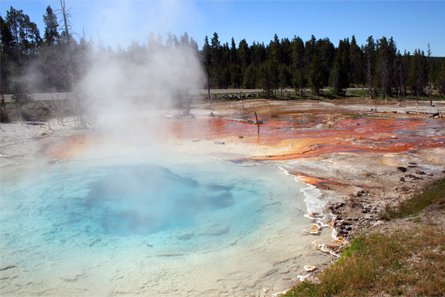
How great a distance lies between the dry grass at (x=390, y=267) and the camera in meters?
3.43

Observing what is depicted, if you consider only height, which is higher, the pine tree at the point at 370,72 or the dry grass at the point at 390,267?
the pine tree at the point at 370,72

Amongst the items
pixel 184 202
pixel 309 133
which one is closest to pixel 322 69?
pixel 309 133

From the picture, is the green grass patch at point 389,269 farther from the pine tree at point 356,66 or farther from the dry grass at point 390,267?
the pine tree at point 356,66

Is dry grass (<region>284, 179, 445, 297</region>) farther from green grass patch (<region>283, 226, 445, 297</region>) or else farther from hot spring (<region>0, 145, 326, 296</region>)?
hot spring (<region>0, 145, 326, 296</region>)

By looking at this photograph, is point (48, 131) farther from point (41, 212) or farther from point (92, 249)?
point (92, 249)

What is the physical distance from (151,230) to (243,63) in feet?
129

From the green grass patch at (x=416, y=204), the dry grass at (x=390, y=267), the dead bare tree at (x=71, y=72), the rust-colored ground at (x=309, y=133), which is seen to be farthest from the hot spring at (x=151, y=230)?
the dead bare tree at (x=71, y=72)

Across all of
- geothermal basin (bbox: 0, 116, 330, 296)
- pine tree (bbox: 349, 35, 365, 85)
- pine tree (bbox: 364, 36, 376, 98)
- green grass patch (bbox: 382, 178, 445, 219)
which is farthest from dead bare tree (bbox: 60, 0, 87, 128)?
pine tree (bbox: 349, 35, 365, 85)

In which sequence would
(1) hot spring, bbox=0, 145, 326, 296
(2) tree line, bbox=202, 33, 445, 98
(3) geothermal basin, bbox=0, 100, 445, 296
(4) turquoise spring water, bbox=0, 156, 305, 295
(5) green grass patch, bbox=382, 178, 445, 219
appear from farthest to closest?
(2) tree line, bbox=202, 33, 445, 98 < (5) green grass patch, bbox=382, 178, 445, 219 < (4) turquoise spring water, bbox=0, 156, 305, 295 < (3) geothermal basin, bbox=0, 100, 445, 296 < (1) hot spring, bbox=0, 145, 326, 296

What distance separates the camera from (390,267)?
3840mm

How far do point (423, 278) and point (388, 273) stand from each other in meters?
0.31

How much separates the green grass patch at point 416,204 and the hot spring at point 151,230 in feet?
4.45

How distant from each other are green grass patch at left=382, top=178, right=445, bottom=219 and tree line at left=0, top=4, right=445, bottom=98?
33.9 ft

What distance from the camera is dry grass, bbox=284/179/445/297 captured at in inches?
135
